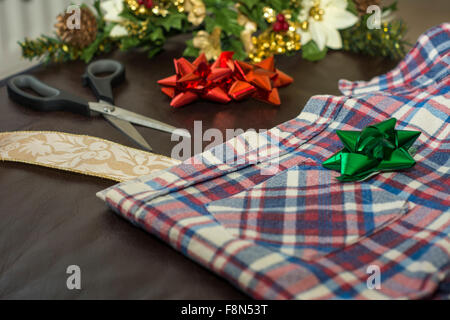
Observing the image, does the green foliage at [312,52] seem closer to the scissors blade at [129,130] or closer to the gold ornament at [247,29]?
the gold ornament at [247,29]

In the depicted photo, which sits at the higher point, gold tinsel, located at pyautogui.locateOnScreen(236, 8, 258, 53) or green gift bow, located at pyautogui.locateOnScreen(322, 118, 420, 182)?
gold tinsel, located at pyautogui.locateOnScreen(236, 8, 258, 53)

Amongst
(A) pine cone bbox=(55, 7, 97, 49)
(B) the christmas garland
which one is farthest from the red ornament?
(A) pine cone bbox=(55, 7, 97, 49)

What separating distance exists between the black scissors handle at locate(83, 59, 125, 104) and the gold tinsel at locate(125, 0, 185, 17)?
0.13 meters

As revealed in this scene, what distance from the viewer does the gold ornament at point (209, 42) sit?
939 mm

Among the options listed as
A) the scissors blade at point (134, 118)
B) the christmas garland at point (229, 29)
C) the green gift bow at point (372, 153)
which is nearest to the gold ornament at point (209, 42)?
the christmas garland at point (229, 29)

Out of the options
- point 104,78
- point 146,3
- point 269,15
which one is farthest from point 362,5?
point 104,78

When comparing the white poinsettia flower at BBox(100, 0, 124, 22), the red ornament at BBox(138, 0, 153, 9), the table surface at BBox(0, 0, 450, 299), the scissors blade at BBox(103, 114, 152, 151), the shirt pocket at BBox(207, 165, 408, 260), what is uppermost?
the red ornament at BBox(138, 0, 153, 9)

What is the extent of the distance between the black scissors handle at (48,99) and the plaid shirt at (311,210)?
0.87ft

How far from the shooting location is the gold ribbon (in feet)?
2.02

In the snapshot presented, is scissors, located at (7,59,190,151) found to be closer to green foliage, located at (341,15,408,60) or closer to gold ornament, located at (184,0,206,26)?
gold ornament, located at (184,0,206,26)

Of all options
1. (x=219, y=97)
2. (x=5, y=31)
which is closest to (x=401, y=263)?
(x=219, y=97)

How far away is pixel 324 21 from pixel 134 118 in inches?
18.6

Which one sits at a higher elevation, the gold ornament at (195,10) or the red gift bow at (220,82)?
the gold ornament at (195,10)
